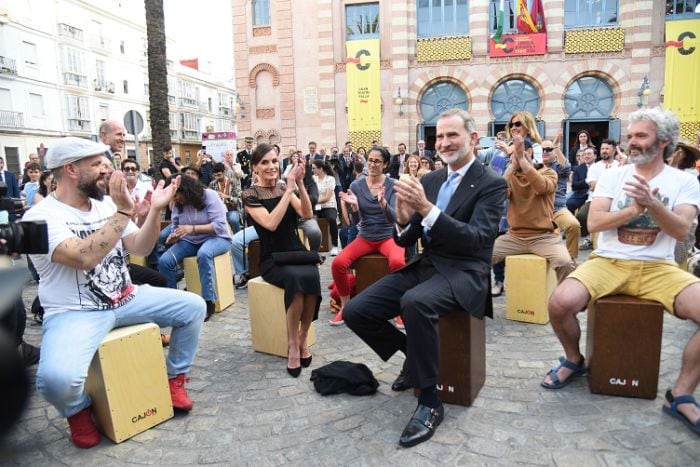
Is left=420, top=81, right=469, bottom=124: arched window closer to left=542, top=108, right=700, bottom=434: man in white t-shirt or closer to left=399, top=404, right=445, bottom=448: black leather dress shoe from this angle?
left=542, top=108, right=700, bottom=434: man in white t-shirt

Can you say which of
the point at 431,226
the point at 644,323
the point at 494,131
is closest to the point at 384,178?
the point at 431,226

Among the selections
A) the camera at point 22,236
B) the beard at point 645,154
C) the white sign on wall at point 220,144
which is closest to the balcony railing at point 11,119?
the white sign on wall at point 220,144

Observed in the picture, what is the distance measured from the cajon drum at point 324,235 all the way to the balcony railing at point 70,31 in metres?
32.2

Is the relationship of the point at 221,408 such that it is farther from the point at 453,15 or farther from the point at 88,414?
the point at 453,15

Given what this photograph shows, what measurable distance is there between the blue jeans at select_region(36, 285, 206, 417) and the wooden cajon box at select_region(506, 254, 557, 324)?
312cm

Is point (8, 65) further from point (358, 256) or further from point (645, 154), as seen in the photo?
point (645, 154)

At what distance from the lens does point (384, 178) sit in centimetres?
554

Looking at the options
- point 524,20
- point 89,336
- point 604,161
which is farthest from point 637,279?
point 524,20

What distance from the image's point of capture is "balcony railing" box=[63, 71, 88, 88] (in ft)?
105

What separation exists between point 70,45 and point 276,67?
66.0 ft

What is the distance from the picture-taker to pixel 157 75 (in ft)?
31.6

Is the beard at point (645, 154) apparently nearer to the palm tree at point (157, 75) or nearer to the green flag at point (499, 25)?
the palm tree at point (157, 75)

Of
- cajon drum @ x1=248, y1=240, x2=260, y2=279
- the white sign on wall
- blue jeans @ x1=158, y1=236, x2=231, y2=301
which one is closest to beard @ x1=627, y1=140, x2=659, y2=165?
blue jeans @ x1=158, y1=236, x2=231, y2=301

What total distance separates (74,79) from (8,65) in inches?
192
